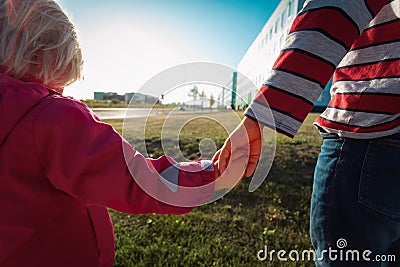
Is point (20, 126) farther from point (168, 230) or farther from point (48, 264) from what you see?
point (168, 230)

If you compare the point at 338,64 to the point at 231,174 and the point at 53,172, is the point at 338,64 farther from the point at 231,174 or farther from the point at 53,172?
the point at 53,172

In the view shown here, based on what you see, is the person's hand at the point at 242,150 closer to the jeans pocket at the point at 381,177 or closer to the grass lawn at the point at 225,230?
the jeans pocket at the point at 381,177

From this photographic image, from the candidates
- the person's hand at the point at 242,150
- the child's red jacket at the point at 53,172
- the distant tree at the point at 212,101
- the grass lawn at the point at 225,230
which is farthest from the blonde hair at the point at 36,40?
the grass lawn at the point at 225,230

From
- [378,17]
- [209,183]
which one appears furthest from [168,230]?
[378,17]

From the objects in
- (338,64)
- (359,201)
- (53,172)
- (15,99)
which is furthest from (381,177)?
(15,99)

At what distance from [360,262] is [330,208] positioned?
0.67 ft

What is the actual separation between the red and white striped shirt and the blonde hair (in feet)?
2.17

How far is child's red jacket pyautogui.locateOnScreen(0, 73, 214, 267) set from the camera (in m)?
0.88

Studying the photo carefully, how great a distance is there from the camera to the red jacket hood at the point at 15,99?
89 centimetres

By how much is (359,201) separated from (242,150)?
45 cm

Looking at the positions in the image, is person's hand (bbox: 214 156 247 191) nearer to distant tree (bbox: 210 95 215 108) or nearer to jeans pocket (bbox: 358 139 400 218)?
distant tree (bbox: 210 95 215 108)

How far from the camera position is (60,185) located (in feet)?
3.06

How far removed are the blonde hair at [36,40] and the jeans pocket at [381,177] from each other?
1.08 meters

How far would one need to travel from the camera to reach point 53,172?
90 centimetres
